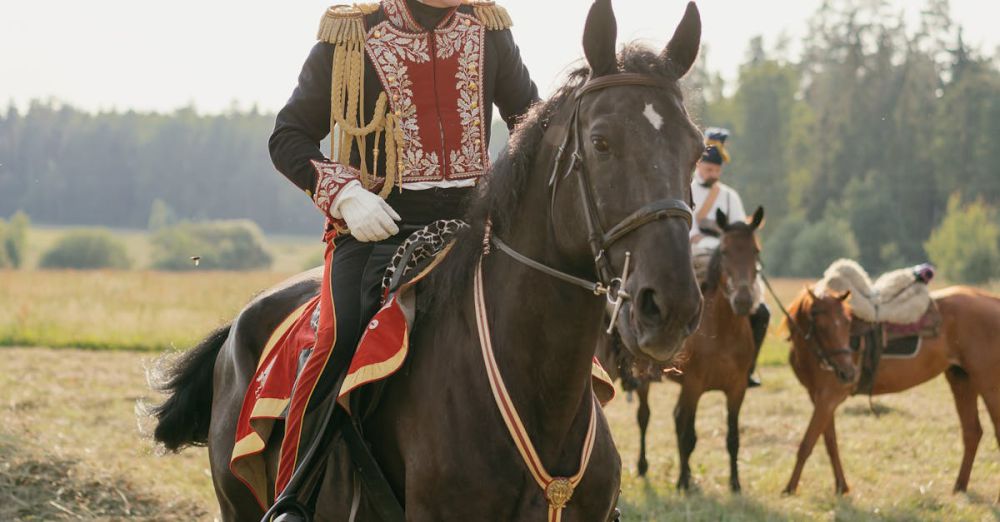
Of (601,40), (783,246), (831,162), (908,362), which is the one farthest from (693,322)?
(831,162)

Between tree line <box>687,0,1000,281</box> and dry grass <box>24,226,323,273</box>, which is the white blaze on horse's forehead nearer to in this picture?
dry grass <box>24,226,323,273</box>

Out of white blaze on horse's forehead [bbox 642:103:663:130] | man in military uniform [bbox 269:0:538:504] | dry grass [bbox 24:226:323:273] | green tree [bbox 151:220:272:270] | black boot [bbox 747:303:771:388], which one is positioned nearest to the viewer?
white blaze on horse's forehead [bbox 642:103:663:130]

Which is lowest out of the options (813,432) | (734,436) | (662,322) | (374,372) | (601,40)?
(734,436)

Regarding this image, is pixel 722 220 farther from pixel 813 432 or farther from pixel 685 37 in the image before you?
pixel 685 37

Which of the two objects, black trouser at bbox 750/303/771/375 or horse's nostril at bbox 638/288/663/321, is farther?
black trouser at bbox 750/303/771/375

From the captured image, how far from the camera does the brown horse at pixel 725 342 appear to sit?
950 centimetres

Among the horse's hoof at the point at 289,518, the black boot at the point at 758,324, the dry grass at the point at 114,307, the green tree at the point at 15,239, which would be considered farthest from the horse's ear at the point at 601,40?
the green tree at the point at 15,239

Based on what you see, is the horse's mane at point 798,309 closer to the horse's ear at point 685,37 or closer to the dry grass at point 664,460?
the dry grass at point 664,460

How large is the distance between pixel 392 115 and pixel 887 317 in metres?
7.95

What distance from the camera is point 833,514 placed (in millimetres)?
8773

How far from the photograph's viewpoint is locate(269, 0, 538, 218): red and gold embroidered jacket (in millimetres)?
3834

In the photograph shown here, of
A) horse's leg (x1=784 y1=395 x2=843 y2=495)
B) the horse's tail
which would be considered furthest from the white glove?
horse's leg (x1=784 y1=395 x2=843 y2=495)

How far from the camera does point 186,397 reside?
4988 millimetres

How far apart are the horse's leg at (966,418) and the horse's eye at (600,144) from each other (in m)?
8.23
